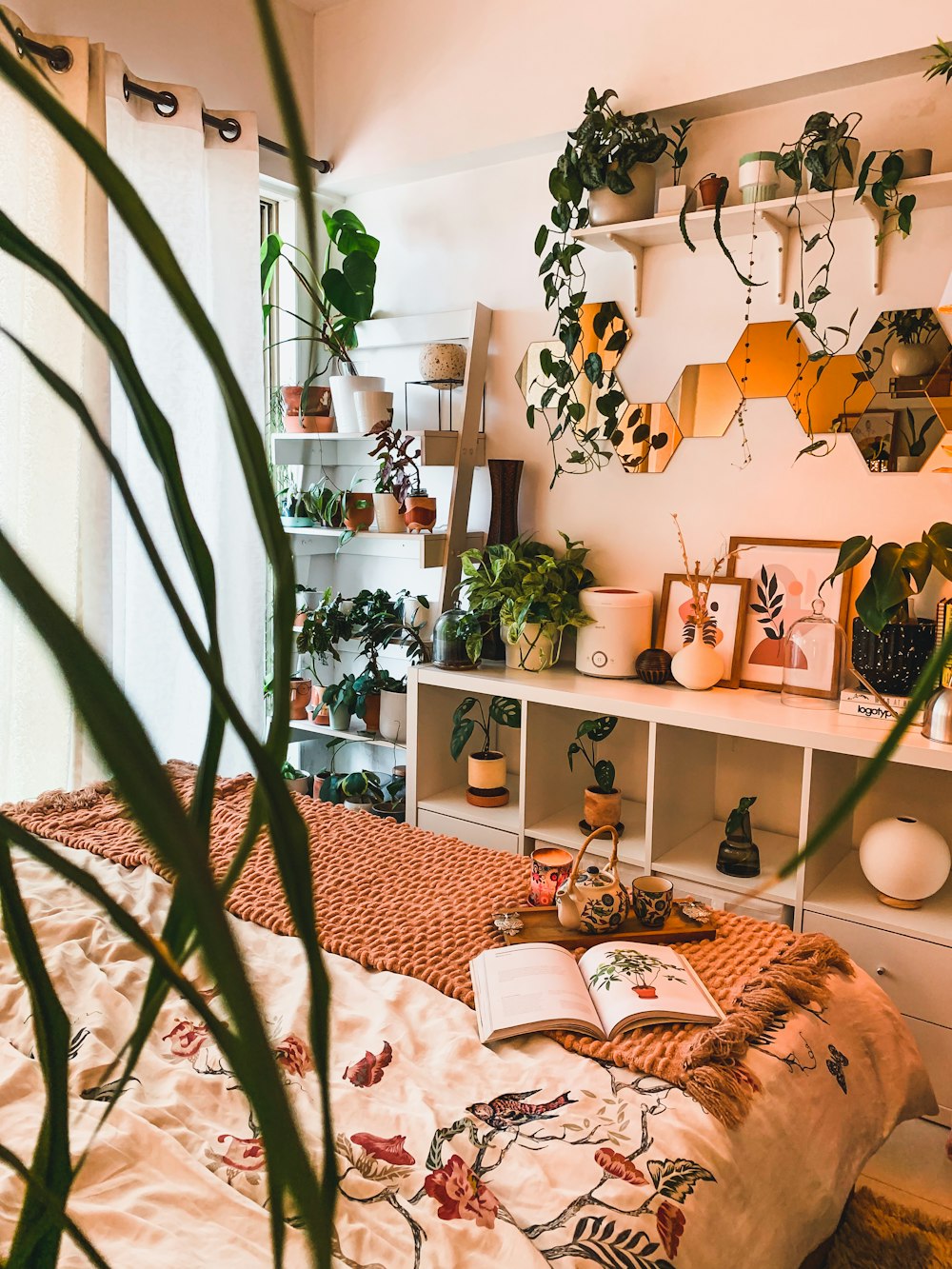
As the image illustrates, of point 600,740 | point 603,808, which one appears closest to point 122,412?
point 600,740

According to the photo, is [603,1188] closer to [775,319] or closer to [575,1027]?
[575,1027]

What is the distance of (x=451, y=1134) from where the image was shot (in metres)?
1.23

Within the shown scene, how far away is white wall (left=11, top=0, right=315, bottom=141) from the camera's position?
2727 mm

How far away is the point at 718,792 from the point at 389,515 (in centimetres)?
126

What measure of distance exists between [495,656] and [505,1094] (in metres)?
1.83

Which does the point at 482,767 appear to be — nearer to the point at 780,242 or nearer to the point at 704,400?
the point at 704,400

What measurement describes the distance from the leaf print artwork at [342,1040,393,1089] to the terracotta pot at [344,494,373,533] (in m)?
2.04

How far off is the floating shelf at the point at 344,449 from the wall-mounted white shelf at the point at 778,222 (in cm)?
68

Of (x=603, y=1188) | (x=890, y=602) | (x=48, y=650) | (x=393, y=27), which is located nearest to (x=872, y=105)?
(x=890, y=602)

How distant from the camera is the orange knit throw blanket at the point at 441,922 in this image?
1386mm

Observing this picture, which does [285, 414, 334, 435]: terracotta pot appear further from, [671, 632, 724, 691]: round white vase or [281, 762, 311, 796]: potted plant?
[671, 632, 724, 691]: round white vase

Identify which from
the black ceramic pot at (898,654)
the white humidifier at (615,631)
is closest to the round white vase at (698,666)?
the white humidifier at (615,631)

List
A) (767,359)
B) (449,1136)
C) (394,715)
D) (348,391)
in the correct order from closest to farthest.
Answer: (449,1136) → (767,359) → (394,715) → (348,391)

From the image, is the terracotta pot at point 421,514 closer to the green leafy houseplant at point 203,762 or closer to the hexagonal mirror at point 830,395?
the hexagonal mirror at point 830,395
